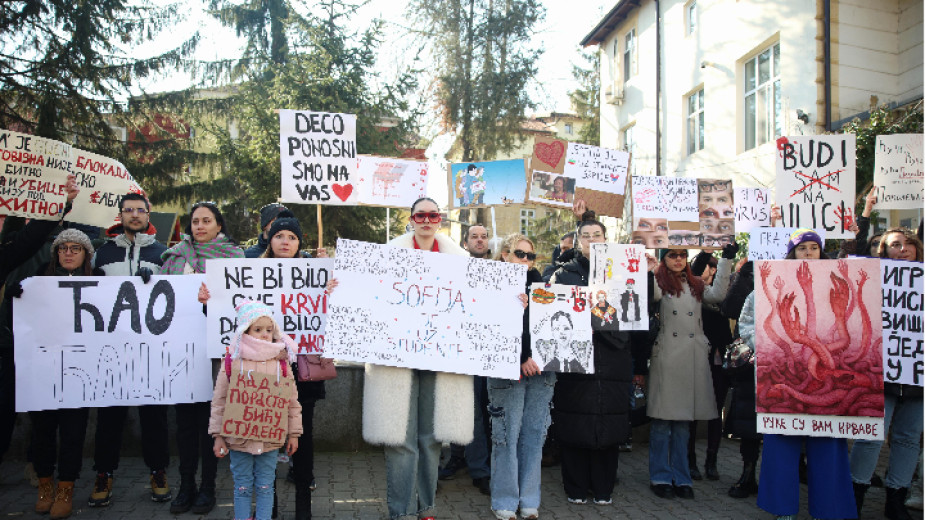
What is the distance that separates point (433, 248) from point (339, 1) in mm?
17036

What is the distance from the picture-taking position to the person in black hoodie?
5.43 meters

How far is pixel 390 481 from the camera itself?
473 centimetres

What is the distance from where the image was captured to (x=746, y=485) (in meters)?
5.74

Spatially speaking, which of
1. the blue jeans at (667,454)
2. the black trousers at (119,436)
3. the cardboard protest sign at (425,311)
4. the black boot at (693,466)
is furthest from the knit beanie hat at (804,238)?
the black trousers at (119,436)

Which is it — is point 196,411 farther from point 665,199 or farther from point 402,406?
point 665,199

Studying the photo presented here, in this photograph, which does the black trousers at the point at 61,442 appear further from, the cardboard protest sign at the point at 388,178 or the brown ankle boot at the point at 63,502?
the cardboard protest sign at the point at 388,178

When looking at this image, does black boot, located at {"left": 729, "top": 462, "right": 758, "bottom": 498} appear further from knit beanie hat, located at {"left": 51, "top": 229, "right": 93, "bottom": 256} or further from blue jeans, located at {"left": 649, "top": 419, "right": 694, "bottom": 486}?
knit beanie hat, located at {"left": 51, "top": 229, "right": 93, "bottom": 256}

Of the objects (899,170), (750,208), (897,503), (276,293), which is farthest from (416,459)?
(899,170)

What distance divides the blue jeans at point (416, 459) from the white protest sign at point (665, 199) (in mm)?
3352

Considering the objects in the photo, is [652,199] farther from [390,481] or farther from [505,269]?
[390,481]

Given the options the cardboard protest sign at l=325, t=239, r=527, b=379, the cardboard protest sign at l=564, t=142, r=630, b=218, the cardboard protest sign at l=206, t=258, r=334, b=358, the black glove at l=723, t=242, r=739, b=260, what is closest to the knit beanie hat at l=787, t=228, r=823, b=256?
the black glove at l=723, t=242, r=739, b=260

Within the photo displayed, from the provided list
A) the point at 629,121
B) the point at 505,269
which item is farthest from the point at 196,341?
the point at 629,121

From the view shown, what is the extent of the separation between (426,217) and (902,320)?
3455mm

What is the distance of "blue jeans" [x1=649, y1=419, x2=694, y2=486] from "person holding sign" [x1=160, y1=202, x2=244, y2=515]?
3.49 m
